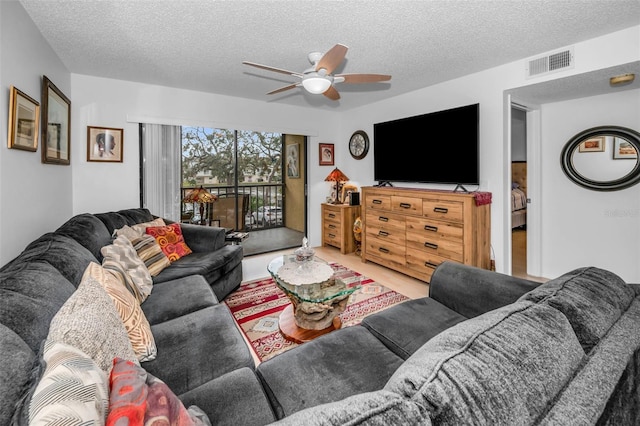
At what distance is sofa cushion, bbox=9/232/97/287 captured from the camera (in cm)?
150

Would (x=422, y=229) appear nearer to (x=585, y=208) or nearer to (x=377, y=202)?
(x=377, y=202)

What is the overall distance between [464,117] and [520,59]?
703mm

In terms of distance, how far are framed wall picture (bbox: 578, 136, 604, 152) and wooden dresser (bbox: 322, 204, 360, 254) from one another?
9.60 ft

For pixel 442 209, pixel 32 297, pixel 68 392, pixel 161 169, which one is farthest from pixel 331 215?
pixel 68 392

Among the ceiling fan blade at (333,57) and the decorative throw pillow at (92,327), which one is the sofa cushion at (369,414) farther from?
the ceiling fan blade at (333,57)

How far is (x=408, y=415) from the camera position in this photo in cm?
51

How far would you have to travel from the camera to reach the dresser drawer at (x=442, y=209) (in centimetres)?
321

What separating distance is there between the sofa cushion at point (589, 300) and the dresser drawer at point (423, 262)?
2346 mm

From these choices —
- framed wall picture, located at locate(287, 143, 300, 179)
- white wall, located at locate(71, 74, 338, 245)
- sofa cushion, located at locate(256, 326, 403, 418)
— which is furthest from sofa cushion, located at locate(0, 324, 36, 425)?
framed wall picture, located at locate(287, 143, 300, 179)

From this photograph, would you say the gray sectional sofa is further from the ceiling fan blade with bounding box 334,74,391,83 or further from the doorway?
the doorway

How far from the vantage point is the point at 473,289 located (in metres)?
1.82

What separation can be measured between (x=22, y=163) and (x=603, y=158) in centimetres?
517

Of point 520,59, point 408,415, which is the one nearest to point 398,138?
point 520,59

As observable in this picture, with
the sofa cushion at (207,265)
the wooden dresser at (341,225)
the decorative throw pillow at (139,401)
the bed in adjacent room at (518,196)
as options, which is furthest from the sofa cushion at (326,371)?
the bed in adjacent room at (518,196)
